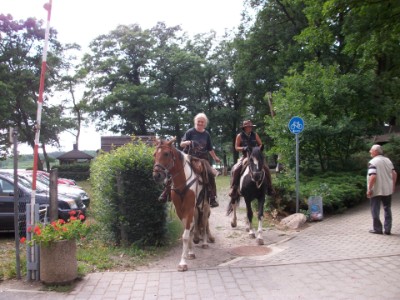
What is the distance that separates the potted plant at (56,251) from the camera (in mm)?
5695

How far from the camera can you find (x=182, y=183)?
687 cm

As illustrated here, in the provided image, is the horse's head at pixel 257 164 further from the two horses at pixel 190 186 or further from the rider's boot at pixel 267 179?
the rider's boot at pixel 267 179

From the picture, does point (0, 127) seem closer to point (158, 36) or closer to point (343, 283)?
point (158, 36)

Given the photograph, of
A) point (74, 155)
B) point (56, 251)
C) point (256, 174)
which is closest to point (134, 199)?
point (56, 251)

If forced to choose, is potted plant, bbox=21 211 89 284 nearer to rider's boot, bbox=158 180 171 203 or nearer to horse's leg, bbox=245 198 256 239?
rider's boot, bbox=158 180 171 203

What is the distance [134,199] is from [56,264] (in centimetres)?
241

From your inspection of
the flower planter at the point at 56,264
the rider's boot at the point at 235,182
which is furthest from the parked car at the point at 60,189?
the flower planter at the point at 56,264

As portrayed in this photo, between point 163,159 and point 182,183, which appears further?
point 182,183

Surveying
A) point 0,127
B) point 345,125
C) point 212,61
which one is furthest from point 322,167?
point 212,61

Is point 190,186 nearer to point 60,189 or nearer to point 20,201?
point 20,201

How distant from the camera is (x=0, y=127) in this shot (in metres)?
29.1

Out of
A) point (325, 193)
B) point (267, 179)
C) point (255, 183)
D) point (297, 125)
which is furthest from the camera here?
point (325, 193)

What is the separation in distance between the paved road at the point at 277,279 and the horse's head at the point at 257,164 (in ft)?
5.35

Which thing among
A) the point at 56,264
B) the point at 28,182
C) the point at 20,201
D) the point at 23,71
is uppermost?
the point at 23,71
